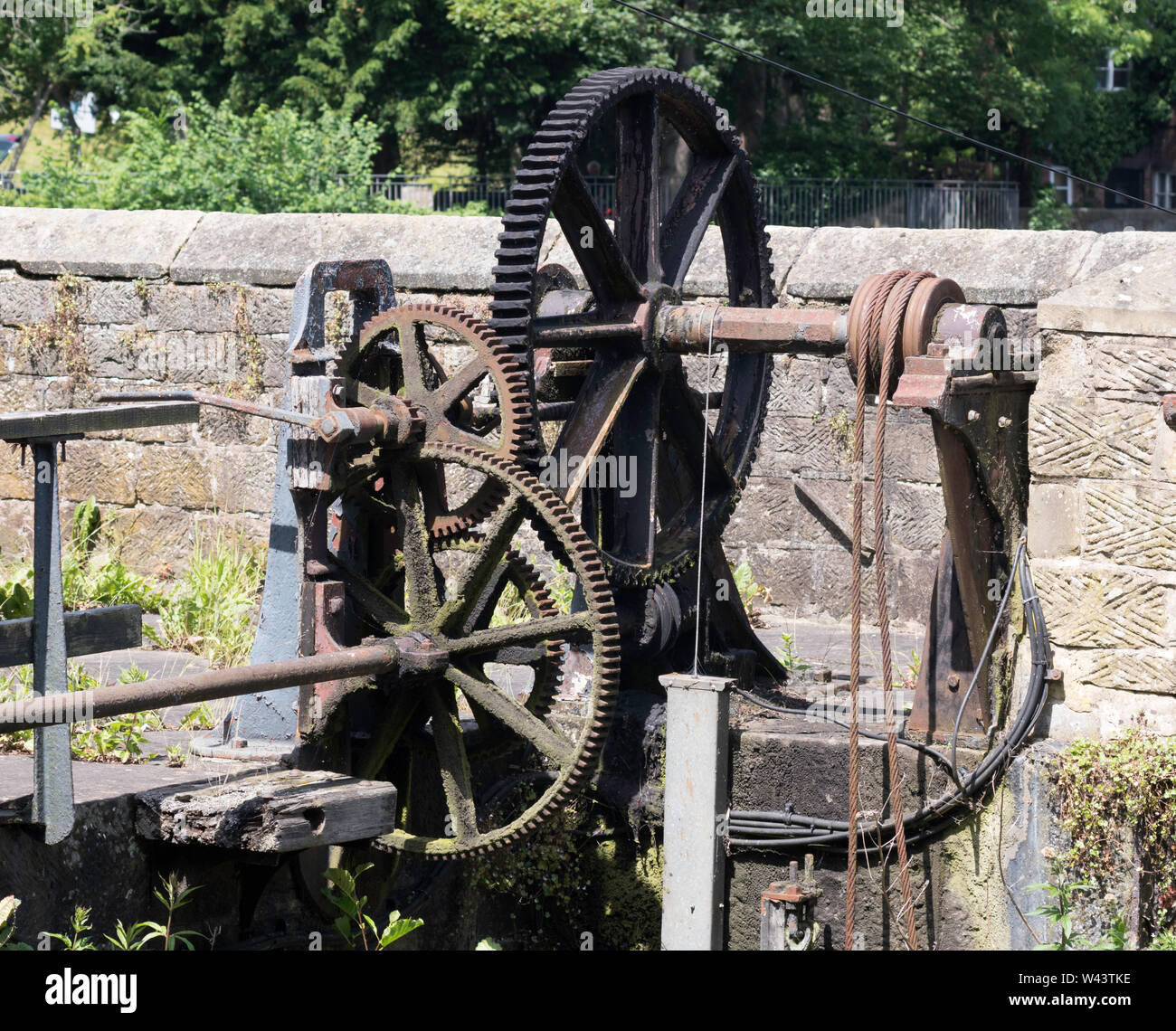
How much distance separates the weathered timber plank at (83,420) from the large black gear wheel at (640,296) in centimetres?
102

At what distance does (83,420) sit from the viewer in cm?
481

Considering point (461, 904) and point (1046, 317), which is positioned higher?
point (1046, 317)

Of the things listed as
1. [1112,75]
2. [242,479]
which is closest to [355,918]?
[242,479]

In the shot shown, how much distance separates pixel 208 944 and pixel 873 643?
3.23 m

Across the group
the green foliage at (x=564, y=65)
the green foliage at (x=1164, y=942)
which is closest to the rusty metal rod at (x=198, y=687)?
the green foliage at (x=1164, y=942)

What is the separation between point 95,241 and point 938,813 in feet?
17.1

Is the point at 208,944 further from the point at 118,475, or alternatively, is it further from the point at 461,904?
the point at 118,475

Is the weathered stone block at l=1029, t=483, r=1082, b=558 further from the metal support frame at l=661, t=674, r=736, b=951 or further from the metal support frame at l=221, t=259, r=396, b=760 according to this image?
the metal support frame at l=221, t=259, r=396, b=760

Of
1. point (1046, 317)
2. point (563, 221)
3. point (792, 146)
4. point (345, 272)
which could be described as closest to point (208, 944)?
→ point (345, 272)

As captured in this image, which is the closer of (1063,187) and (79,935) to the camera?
(79,935)

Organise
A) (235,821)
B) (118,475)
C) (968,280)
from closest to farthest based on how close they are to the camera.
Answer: (235,821) < (968,280) < (118,475)

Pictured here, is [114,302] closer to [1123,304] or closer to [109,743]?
[109,743]

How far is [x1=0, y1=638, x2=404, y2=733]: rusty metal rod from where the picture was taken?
4.44 meters

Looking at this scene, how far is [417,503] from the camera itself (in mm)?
5387
